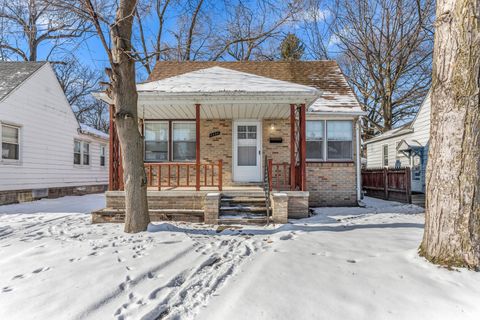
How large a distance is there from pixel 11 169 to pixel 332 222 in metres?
10.4

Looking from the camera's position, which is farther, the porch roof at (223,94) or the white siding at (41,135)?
the white siding at (41,135)

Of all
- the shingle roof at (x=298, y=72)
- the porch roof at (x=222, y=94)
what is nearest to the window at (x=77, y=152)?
the shingle roof at (x=298, y=72)

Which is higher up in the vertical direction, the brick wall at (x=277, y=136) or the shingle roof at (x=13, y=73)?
the shingle roof at (x=13, y=73)

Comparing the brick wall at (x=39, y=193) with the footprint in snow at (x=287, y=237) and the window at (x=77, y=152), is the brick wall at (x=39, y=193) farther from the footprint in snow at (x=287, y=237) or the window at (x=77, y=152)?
the footprint in snow at (x=287, y=237)

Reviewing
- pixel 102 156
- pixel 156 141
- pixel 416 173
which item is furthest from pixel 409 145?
pixel 102 156

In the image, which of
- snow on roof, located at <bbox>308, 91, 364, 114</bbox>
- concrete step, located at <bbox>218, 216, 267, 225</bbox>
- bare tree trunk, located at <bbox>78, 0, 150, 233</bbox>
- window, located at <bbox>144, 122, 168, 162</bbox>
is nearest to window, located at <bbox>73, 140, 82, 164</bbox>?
window, located at <bbox>144, 122, 168, 162</bbox>

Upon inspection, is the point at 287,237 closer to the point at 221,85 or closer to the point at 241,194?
the point at 241,194

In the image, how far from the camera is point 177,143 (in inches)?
368

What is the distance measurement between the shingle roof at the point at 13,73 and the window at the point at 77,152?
359 centimetres

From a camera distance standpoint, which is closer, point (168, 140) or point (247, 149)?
point (247, 149)

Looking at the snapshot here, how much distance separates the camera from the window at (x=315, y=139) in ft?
29.8

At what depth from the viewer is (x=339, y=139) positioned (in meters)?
9.06

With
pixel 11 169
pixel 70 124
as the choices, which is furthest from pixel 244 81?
pixel 70 124

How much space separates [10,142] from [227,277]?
10.1 m
